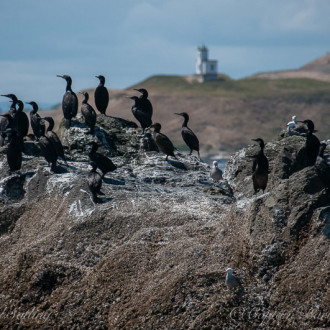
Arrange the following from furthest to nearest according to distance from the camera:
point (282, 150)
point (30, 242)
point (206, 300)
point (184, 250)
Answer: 1. point (282, 150)
2. point (30, 242)
3. point (184, 250)
4. point (206, 300)

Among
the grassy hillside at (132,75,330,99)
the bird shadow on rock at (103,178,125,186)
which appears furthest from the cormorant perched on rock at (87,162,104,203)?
the grassy hillside at (132,75,330,99)

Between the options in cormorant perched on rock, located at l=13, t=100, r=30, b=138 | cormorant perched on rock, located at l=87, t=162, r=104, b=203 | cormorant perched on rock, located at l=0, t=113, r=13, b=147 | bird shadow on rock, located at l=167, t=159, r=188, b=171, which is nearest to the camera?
cormorant perched on rock, located at l=87, t=162, r=104, b=203

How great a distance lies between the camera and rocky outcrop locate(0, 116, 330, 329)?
10.9m

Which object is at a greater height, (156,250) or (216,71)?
(216,71)

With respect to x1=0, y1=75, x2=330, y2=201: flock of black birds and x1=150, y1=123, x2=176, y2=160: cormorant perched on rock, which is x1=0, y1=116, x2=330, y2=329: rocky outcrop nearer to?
x1=0, y1=75, x2=330, y2=201: flock of black birds

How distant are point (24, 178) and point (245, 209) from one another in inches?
206

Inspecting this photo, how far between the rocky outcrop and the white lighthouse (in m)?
115

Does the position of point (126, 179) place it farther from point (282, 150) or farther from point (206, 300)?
point (206, 300)

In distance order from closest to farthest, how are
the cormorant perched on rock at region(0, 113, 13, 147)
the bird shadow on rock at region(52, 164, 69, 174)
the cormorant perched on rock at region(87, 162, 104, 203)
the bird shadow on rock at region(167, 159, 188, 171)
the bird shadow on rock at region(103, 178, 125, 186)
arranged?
the cormorant perched on rock at region(87, 162, 104, 203) < the bird shadow on rock at region(103, 178, 125, 186) < the bird shadow on rock at region(52, 164, 69, 174) < the bird shadow on rock at region(167, 159, 188, 171) < the cormorant perched on rock at region(0, 113, 13, 147)

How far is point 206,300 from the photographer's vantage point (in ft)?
36.4

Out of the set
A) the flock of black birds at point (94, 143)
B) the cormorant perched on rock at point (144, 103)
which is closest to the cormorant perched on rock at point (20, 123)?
the flock of black birds at point (94, 143)

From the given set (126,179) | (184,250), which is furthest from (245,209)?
(126,179)

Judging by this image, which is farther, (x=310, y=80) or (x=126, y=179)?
(x=310, y=80)

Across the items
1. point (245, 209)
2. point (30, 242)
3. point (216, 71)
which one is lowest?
point (30, 242)
